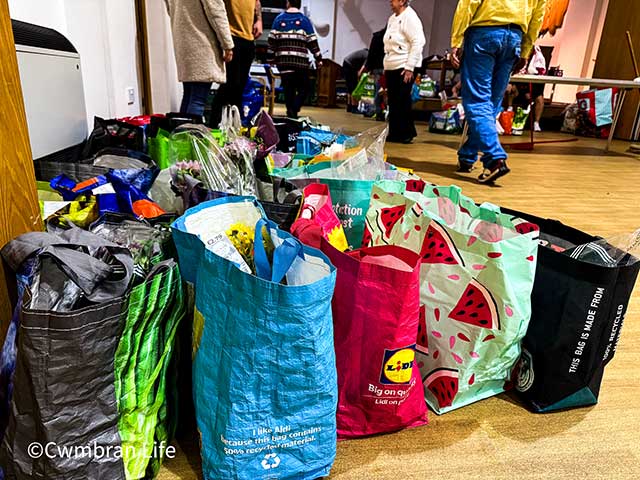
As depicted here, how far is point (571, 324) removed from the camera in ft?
3.16

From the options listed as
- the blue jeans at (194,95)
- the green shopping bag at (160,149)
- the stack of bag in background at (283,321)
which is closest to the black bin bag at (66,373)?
the stack of bag in background at (283,321)

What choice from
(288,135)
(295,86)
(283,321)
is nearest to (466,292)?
(283,321)

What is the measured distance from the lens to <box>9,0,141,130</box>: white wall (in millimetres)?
1920

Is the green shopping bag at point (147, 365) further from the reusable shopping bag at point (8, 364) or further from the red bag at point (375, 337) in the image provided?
the red bag at point (375, 337)

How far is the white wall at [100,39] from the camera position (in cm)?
192

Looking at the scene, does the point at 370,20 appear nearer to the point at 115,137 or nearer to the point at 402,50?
the point at 402,50

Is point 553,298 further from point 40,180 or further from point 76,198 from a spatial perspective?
point 40,180

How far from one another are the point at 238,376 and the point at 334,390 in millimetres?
171

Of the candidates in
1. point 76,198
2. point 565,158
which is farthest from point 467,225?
point 565,158

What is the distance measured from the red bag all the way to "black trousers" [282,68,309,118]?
13.6 ft

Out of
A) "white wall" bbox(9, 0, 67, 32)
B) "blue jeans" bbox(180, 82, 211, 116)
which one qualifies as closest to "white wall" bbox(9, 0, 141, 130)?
"white wall" bbox(9, 0, 67, 32)

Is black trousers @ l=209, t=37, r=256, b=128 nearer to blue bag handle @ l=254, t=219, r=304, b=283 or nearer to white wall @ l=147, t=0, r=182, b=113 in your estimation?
white wall @ l=147, t=0, r=182, b=113

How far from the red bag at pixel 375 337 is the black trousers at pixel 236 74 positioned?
7.40 feet

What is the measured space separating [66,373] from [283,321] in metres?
0.32
